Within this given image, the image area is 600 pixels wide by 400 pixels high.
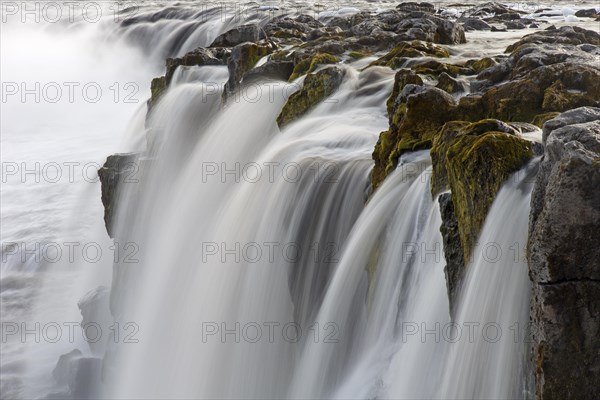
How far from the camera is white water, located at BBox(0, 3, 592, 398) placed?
17.6 ft

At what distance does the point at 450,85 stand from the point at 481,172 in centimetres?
398

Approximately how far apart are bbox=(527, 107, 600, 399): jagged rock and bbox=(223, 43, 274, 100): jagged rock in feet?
29.6

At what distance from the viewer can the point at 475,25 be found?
18.0 meters

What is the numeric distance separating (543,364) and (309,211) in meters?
3.79

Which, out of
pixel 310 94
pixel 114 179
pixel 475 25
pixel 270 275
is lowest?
pixel 114 179

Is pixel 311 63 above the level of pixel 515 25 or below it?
above

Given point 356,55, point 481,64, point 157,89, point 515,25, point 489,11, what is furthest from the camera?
point 489,11

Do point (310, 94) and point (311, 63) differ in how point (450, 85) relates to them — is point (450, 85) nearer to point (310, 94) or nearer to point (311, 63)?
point (310, 94)

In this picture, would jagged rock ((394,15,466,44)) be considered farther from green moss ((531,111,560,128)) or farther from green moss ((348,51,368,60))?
green moss ((531,111,560,128))

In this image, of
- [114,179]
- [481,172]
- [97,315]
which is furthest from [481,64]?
[97,315]

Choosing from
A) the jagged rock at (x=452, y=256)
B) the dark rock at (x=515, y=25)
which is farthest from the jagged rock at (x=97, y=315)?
the dark rock at (x=515, y=25)

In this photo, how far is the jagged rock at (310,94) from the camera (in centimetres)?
1005

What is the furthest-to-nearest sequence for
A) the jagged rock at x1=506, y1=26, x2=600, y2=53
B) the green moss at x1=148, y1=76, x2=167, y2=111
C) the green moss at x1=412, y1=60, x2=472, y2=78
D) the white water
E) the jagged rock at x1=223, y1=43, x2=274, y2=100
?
the green moss at x1=148, y1=76, x2=167, y2=111
the jagged rock at x1=223, y1=43, x2=274, y2=100
the jagged rock at x1=506, y1=26, x2=600, y2=53
the green moss at x1=412, y1=60, x2=472, y2=78
the white water

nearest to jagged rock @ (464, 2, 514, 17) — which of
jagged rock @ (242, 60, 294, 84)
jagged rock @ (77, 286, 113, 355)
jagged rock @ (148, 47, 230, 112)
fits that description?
jagged rock @ (148, 47, 230, 112)
